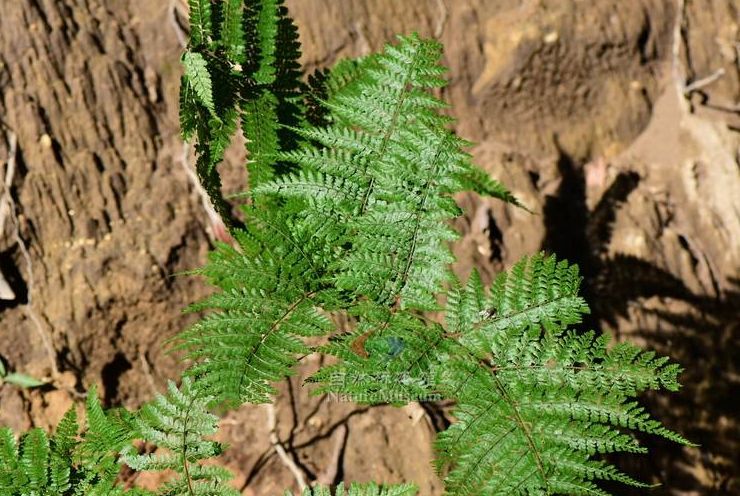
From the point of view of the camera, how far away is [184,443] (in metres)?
2.12

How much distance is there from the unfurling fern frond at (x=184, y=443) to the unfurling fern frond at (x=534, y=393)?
84 centimetres

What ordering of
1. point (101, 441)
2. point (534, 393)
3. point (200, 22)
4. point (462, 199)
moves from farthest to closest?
point (462, 199), point (101, 441), point (200, 22), point (534, 393)

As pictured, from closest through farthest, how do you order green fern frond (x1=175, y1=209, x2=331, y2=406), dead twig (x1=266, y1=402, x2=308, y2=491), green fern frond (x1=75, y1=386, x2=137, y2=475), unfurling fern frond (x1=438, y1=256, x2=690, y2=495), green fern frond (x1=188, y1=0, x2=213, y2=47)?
unfurling fern frond (x1=438, y1=256, x2=690, y2=495) < green fern frond (x1=175, y1=209, x2=331, y2=406) < green fern frond (x1=188, y1=0, x2=213, y2=47) < green fern frond (x1=75, y1=386, x2=137, y2=475) < dead twig (x1=266, y1=402, x2=308, y2=491)

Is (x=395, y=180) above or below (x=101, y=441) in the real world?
above

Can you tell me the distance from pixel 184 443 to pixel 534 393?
124 cm

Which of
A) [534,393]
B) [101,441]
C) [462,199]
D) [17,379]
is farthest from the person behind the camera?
[462,199]

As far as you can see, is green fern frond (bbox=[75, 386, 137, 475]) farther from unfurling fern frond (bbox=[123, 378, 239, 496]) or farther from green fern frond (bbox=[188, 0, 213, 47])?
green fern frond (bbox=[188, 0, 213, 47])

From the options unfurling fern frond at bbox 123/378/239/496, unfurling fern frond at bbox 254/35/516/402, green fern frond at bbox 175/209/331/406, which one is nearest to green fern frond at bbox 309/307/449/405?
unfurling fern frond at bbox 254/35/516/402

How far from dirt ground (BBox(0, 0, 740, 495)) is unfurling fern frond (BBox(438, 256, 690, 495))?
109 centimetres

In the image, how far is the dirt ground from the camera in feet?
9.55

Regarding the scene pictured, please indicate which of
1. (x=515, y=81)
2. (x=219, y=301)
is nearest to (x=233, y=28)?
(x=219, y=301)

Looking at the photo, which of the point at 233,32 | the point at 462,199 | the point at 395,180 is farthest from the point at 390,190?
the point at 462,199

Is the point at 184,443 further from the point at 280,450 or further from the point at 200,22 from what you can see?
the point at 200,22

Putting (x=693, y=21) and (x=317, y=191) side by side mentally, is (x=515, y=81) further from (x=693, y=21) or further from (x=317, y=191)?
(x=317, y=191)
